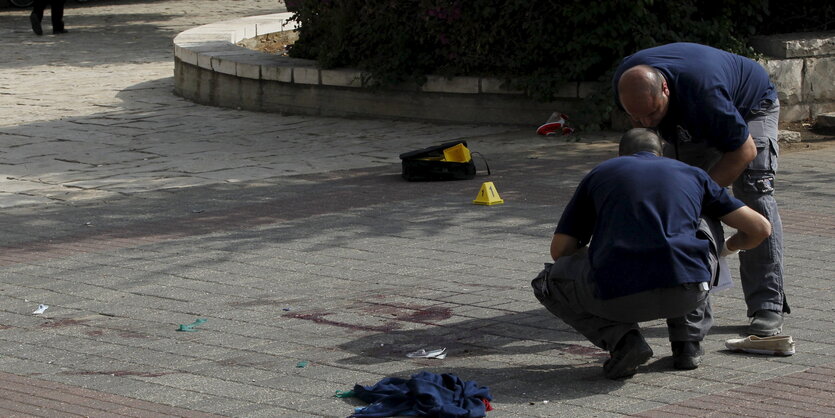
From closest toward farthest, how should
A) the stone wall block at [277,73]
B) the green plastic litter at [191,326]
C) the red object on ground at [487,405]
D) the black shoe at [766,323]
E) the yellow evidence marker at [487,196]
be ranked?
the red object on ground at [487,405], the black shoe at [766,323], the green plastic litter at [191,326], the yellow evidence marker at [487,196], the stone wall block at [277,73]

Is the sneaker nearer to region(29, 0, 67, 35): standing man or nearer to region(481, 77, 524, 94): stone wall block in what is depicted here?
region(481, 77, 524, 94): stone wall block

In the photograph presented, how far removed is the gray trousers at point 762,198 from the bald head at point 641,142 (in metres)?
0.48

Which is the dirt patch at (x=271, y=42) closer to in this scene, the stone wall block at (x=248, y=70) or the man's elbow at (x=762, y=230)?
the stone wall block at (x=248, y=70)

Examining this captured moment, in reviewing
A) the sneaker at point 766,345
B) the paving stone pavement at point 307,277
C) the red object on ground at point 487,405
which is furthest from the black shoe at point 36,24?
the red object on ground at point 487,405

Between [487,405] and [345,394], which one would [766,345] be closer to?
[487,405]

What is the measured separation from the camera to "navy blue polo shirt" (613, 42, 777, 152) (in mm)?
5117

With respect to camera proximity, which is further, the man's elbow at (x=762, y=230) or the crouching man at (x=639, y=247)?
the man's elbow at (x=762, y=230)

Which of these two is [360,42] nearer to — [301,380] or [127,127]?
[127,127]

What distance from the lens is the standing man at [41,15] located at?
21109 mm

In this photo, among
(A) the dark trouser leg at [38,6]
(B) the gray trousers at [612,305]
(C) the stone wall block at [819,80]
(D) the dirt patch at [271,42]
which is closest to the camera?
(B) the gray trousers at [612,305]

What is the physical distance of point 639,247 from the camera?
189 inches

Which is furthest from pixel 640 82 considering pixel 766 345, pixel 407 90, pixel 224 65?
pixel 224 65

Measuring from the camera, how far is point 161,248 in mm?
7773

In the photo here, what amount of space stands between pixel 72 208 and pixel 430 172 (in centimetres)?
Answer: 274
